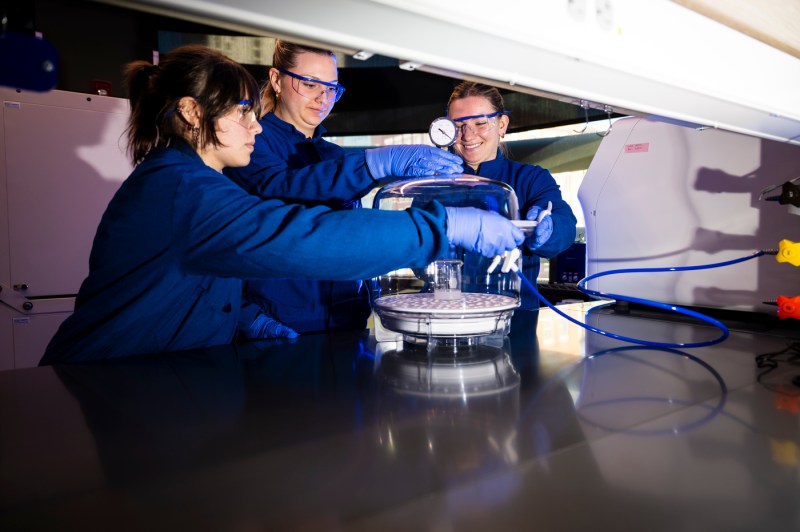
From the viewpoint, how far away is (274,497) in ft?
1.53

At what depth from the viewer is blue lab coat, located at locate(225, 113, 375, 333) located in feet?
4.53

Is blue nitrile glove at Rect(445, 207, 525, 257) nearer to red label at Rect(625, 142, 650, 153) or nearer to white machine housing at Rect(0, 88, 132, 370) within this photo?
red label at Rect(625, 142, 650, 153)

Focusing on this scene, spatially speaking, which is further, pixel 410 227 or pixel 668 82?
pixel 410 227

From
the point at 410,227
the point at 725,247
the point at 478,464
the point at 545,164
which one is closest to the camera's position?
the point at 478,464

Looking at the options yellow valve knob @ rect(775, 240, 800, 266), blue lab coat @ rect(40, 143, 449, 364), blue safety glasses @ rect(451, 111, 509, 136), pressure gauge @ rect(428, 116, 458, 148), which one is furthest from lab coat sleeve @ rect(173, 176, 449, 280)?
blue safety glasses @ rect(451, 111, 509, 136)

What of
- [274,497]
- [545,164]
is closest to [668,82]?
[274,497]

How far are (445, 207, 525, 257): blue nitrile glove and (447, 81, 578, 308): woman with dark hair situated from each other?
75cm

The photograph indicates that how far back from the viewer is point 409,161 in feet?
4.51

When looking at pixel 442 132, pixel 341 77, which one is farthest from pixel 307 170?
pixel 341 77

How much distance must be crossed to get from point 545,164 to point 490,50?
146 inches

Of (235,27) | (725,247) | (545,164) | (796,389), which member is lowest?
(796,389)

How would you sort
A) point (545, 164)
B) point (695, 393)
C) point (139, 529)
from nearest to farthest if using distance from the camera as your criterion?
1. point (139, 529)
2. point (695, 393)
3. point (545, 164)

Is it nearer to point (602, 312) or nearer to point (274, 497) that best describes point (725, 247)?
point (602, 312)

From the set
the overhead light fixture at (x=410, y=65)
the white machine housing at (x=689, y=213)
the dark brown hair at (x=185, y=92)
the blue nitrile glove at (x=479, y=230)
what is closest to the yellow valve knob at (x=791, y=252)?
the white machine housing at (x=689, y=213)
